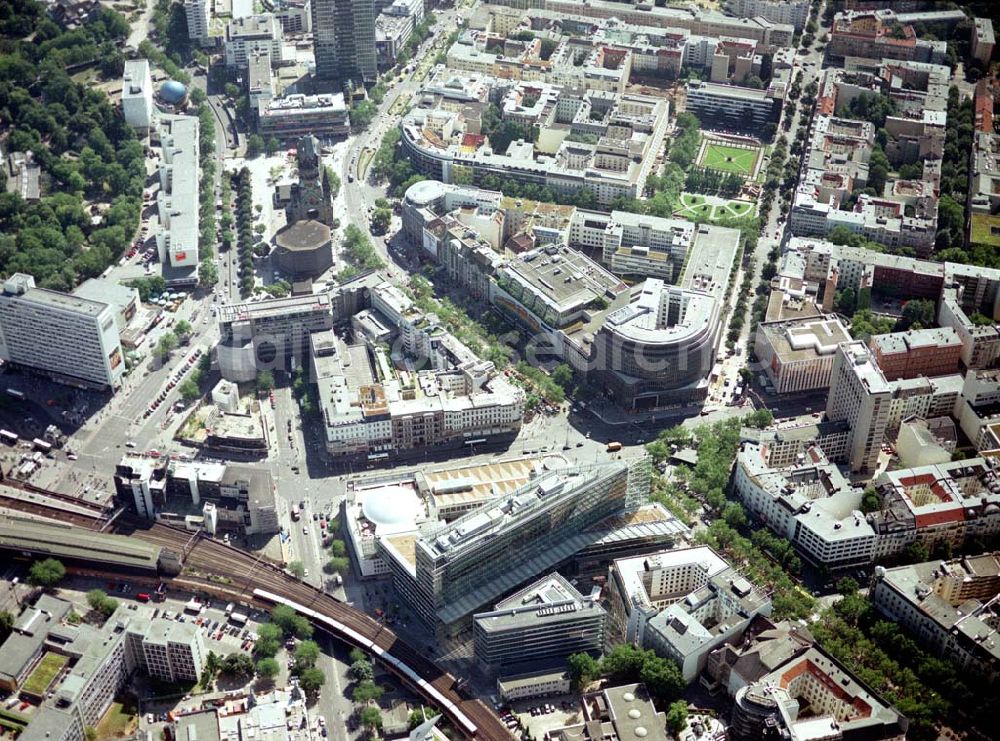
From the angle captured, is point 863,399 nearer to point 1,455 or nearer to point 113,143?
point 1,455

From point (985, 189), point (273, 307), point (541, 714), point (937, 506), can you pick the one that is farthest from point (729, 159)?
point (541, 714)

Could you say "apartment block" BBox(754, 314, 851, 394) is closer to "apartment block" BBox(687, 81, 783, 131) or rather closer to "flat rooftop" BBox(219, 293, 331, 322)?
"flat rooftop" BBox(219, 293, 331, 322)

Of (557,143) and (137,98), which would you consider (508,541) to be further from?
(137,98)

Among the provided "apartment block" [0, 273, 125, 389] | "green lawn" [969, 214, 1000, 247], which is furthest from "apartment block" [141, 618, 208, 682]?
"green lawn" [969, 214, 1000, 247]

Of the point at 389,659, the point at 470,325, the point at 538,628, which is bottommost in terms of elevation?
the point at 389,659

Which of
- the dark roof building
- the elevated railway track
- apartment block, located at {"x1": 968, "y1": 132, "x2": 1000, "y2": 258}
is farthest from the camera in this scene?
apartment block, located at {"x1": 968, "y1": 132, "x2": 1000, "y2": 258}

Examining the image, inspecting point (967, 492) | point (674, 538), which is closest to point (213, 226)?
point (674, 538)

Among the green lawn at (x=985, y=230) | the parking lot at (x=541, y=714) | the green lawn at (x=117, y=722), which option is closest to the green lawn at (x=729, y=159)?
the green lawn at (x=985, y=230)

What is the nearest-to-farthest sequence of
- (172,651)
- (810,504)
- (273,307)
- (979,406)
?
(172,651), (810,504), (979,406), (273,307)
